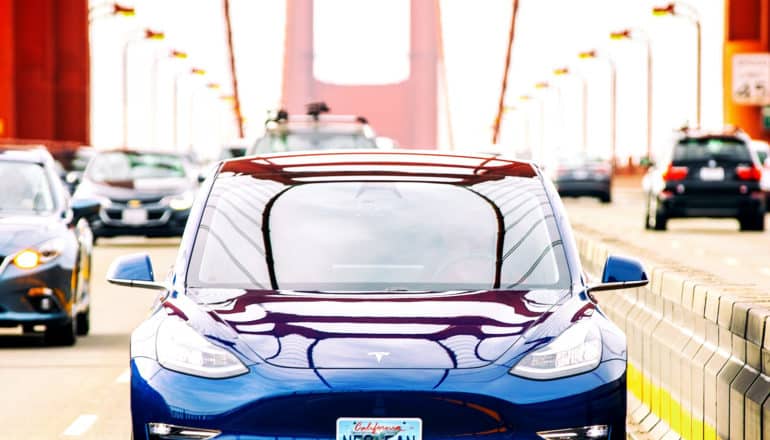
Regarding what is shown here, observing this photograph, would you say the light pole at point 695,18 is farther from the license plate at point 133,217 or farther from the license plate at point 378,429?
the license plate at point 378,429

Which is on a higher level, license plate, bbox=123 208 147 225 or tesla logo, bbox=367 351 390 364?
tesla logo, bbox=367 351 390 364

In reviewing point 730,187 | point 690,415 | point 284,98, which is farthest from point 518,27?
point 690,415

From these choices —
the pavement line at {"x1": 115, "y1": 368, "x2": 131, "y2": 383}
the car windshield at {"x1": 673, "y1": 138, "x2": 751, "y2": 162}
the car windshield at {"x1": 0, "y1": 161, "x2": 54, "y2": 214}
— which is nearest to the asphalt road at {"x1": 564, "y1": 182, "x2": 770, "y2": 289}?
the car windshield at {"x1": 673, "y1": 138, "x2": 751, "y2": 162}

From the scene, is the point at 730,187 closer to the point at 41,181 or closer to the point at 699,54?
the point at 41,181

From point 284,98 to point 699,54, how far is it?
95858 mm

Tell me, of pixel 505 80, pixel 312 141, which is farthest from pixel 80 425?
pixel 505 80

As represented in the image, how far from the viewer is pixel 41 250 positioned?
43.1 ft

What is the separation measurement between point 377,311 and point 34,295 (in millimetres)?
7104

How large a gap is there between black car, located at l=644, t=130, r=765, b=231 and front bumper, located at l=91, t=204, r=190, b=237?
9.59m

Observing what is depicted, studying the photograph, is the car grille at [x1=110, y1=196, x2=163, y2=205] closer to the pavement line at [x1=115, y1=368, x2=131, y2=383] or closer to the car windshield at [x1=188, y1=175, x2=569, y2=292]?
the pavement line at [x1=115, y1=368, x2=131, y2=383]

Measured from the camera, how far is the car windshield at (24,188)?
548 inches

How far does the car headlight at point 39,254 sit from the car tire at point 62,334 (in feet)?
1.70

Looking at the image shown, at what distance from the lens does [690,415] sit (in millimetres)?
8055

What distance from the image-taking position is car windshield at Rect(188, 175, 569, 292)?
6.88m
